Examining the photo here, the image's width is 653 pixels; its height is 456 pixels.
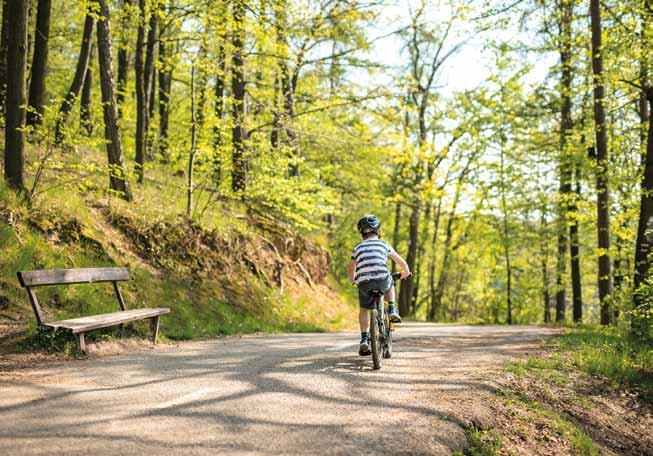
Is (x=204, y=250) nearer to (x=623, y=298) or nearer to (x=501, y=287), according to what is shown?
(x=623, y=298)

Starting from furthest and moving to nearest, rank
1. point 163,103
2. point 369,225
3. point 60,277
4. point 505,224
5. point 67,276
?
point 505,224 < point 163,103 < point 67,276 < point 60,277 < point 369,225

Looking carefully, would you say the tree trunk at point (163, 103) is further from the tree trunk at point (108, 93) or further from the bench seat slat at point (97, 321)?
the bench seat slat at point (97, 321)

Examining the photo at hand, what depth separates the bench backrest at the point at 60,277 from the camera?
6660 mm

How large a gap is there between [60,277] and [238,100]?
7.56 metres

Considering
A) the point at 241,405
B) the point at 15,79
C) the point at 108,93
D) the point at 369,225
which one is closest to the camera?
the point at 241,405

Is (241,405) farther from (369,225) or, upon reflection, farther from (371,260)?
(369,225)

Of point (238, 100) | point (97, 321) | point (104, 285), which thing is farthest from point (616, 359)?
point (238, 100)

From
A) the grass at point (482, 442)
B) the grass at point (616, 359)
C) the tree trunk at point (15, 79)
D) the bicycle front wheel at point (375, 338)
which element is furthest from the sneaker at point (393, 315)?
the tree trunk at point (15, 79)

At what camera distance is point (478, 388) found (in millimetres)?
6066

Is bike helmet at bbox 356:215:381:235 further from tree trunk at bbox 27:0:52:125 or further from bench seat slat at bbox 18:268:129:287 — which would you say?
tree trunk at bbox 27:0:52:125

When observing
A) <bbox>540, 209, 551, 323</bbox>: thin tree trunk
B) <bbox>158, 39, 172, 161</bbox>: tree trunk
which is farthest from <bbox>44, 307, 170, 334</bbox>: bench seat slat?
<bbox>540, 209, 551, 323</bbox>: thin tree trunk

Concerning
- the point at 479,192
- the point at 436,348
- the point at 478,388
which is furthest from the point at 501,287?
the point at 478,388

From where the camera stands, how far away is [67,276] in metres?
7.40

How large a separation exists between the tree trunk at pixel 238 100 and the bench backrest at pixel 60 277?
16.0 ft
